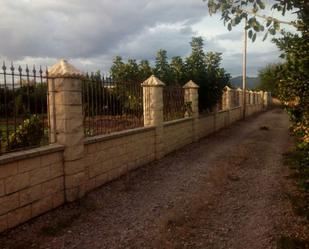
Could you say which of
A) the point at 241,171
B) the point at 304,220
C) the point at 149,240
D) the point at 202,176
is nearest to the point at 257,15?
the point at 149,240

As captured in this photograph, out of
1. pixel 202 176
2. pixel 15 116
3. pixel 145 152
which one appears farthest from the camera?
pixel 145 152

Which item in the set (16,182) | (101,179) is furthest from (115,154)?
(16,182)

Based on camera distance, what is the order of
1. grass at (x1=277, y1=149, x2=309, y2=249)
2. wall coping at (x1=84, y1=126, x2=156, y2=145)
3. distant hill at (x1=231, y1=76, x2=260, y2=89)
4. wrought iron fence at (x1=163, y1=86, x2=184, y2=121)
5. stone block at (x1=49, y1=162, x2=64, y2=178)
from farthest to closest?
1. distant hill at (x1=231, y1=76, x2=260, y2=89)
2. wrought iron fence at (x1=163, y1=86, x2=184, y2=121)
3. wall coping at (x1=84, y1=126, x2=156, y2=145)
4. stone block at (x1=49, y1=162, x2=64, y2=178)
5. grass at (x1=277, y1=149, x2=309, y2=249)

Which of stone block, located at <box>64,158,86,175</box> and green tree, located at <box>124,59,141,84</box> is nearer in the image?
stone block, located at <box>64,158,86,175</box>

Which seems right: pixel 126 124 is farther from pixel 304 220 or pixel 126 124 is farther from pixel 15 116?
pixel 304 220

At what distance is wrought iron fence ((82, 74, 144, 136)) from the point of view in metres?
7.06

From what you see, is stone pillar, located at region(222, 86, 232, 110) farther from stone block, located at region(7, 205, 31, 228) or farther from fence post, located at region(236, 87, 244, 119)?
stone block, located at region(7, 205, 31, 228)

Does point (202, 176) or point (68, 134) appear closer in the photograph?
point (68, 134)

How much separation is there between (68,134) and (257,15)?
4.03m

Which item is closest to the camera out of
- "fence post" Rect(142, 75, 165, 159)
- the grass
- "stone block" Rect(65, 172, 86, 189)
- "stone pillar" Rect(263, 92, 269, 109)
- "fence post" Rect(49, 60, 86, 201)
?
the grass

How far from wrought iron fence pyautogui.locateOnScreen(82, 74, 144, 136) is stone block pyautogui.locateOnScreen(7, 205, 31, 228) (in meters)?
2.12

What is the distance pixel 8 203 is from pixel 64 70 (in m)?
2.26

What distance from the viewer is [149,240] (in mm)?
4711

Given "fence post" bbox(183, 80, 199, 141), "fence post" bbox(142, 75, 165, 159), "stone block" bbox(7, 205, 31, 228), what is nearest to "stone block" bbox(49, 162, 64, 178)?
"stone block" bbox(7, 205, 31, 228)
